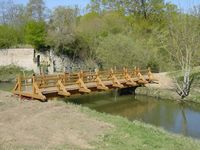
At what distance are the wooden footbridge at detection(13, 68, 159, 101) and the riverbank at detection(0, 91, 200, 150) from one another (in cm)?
391

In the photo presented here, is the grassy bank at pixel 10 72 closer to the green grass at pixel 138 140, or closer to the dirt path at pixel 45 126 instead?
the dirt path at pixel 45 126

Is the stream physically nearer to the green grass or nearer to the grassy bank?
the green grass

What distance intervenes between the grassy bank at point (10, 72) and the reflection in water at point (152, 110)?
50.5 ft

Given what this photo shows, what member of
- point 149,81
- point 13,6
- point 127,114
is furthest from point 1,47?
point 127,114

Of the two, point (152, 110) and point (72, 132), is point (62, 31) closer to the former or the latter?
point (152, 110)

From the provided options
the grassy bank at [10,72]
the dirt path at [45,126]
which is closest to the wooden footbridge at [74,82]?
the dirt path at [45,126]

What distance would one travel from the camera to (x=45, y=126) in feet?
37.7

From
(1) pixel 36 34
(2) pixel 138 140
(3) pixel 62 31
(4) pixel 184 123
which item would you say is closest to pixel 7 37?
(1) pixel 36 34

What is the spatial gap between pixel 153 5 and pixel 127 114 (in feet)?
94.5

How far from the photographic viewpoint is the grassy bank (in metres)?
38.7

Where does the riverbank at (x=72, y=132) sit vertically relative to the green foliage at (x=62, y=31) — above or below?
below

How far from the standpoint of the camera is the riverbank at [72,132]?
31.8 feet

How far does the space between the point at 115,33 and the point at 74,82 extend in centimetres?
1903

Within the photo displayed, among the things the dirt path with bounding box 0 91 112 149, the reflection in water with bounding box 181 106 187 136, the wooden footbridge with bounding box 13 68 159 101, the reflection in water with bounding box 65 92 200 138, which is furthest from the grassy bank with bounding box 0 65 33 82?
the dirt path with bounding box 0 91 112 149
